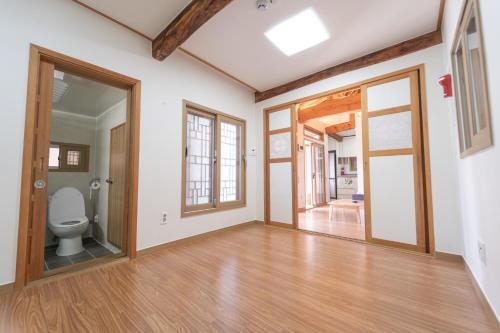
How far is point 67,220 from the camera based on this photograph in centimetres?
307

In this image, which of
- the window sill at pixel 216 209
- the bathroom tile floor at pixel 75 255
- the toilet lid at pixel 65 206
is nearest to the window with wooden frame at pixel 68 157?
the toilet lid at pixel 65 206

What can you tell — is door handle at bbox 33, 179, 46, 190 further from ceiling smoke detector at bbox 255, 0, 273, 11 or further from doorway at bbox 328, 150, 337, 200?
doorway at bbox 328, 150, 337, 200

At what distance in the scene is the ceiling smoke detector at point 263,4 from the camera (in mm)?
2055

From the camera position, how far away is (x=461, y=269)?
6.73ft

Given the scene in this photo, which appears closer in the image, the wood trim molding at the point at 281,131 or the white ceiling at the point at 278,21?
the white ceiling at the point at 278,21

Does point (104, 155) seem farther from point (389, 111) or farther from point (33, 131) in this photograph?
point (389, 111)

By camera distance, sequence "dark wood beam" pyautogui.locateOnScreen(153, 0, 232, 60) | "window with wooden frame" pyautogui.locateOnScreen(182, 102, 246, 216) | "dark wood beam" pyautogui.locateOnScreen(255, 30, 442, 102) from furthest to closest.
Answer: "window with wooden frame" pyautogui.locateOnScreen(182, 102, 246, 216)
"dark wood beam" pyautogui.locateOnScreen(255, 30, 442, 102)
"dark wood beam" pyautogui.locateOnScreen(153, 0, 232, 60)

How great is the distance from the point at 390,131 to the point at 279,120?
6.35ft

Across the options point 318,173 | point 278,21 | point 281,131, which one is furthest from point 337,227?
point 318,173

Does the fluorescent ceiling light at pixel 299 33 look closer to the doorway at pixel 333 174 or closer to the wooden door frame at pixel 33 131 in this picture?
the wooden door frame at pixel 33 131

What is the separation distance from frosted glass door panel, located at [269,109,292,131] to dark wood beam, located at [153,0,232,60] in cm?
227

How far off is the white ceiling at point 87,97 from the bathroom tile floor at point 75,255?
7.58 ft

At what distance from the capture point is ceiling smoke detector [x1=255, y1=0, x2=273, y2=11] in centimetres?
205

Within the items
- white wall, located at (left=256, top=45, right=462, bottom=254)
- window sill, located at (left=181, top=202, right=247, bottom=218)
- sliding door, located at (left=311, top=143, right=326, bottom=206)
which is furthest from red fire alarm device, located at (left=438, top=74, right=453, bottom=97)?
sliding door, located at (left=311, top=143, right=326, bottom=206)
